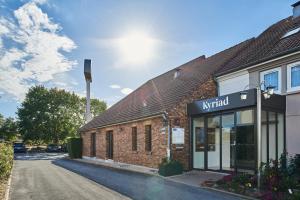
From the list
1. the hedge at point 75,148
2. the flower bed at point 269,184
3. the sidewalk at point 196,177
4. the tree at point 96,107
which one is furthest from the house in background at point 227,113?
the tree at point 96,107

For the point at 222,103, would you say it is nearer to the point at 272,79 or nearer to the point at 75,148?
the point at 272,79

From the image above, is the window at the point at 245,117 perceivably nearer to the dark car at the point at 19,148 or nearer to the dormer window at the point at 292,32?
the dormer window at the point at 292,32

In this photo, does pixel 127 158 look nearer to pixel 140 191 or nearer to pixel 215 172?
pixel 215 172

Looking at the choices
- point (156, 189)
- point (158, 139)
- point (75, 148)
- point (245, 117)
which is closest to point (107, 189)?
point (156, 189)

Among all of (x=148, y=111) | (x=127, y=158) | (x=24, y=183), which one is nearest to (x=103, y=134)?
(x=127, y=158)

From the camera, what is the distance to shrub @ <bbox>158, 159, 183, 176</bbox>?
15.0 metres

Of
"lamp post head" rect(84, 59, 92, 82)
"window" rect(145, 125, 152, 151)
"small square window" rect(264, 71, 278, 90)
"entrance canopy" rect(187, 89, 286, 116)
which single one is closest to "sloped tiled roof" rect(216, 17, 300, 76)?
"small square window" rect(264, 71, 278, 90)

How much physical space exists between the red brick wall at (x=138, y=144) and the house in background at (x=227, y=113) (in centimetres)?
5

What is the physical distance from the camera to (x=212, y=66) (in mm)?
19922

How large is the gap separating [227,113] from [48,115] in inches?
1816

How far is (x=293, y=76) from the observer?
1347 centimetres

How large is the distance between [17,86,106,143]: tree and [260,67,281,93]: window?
151 ft

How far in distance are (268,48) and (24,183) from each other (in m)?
12.8

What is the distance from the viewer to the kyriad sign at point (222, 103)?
13141 mm
